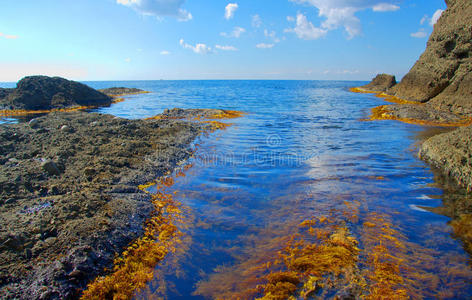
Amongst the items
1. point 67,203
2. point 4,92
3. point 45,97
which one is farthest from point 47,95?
point 67,203

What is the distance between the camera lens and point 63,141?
315 inches

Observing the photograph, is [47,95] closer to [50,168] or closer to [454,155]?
[50,168]

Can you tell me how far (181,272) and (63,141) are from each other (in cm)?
685

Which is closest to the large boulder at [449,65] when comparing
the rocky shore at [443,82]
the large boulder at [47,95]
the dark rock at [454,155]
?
the rocky shore at [443,82]

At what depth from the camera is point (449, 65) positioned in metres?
19.1

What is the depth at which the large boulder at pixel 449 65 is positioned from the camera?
17.3 m

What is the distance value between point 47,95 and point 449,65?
33.4m

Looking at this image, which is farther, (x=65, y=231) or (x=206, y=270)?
(x=65, y=231)

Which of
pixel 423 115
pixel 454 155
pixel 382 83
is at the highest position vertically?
pixel 382 83

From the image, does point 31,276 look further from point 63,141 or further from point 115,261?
point 63,141

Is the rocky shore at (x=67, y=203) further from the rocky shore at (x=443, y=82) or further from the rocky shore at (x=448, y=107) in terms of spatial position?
the rocky shore at (x=443, y=82)

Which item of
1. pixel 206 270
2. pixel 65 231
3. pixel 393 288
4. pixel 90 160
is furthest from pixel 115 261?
pixel 90 160

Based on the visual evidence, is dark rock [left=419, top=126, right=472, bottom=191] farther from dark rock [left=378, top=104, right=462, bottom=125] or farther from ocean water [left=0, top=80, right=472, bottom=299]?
dark rock [left=378, top=104, right=462, bottom=125]

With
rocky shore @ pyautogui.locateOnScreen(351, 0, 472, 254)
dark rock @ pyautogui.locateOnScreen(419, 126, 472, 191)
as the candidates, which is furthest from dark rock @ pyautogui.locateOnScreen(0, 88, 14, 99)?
dark rock @ pyautogui.locateOnScreen(419, 126, 472, 191)
